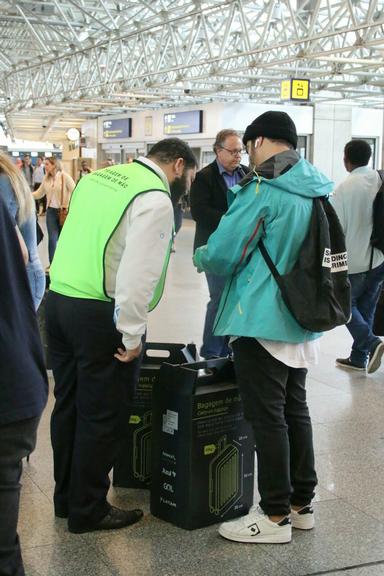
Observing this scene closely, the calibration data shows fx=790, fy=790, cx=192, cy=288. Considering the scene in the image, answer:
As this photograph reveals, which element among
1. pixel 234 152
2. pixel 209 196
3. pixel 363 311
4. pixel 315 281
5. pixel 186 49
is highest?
pixel 186 49

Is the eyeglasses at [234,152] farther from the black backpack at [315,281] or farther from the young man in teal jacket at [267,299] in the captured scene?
the black backpack at [315,281]

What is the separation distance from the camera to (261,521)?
3041 millimetres

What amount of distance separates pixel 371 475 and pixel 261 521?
980 mm

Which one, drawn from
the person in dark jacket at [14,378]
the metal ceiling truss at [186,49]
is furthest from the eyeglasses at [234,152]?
the metal ceiling truss at [186,49]

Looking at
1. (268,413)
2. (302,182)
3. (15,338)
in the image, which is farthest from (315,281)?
(15,338)

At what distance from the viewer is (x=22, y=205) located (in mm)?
3199

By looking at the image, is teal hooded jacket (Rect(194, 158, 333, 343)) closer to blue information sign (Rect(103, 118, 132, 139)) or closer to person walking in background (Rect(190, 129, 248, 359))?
person walking in background (Rect(190, 129, 248, 359))

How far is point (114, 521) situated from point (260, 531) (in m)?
0.57

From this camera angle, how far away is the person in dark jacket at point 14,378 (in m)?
1.90

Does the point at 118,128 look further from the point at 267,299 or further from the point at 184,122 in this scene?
the point at 267,299

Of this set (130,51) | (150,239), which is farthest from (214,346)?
(130,51)

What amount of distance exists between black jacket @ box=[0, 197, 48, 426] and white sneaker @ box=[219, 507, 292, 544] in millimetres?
1338

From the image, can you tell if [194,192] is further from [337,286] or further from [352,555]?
[352,555]

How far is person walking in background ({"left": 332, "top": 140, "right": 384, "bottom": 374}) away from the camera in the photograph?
18.9ft
